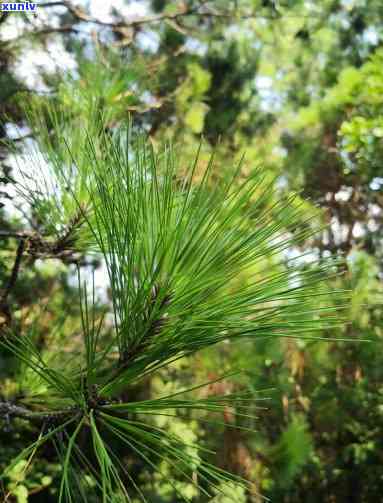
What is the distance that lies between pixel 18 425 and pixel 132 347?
6.17 feet

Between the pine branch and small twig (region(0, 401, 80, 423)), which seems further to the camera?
the pine branch

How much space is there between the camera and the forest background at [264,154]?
2.01 metres

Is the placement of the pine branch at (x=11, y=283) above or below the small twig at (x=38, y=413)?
above

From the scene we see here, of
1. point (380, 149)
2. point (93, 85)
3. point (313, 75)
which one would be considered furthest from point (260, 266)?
point (313, 75)

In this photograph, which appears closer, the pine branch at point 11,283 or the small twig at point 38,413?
the small twig at point 38,413

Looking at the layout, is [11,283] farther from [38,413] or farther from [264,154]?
[264,154]

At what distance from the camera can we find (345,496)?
3.11m

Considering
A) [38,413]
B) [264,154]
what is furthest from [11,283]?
[264,154]

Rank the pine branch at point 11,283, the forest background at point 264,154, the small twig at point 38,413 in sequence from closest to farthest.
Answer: the small twig at point 38,413 < the pine branch at point 11,283 < the forest background at point 264,154

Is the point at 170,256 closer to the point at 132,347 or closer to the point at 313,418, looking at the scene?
the point at 132,347

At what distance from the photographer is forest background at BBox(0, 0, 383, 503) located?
2008 mm

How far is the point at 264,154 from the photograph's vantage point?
430 cm

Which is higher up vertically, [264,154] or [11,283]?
[264,154]

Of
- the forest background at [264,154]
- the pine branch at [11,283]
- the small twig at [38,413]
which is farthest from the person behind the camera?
the forest background at [264,154]
